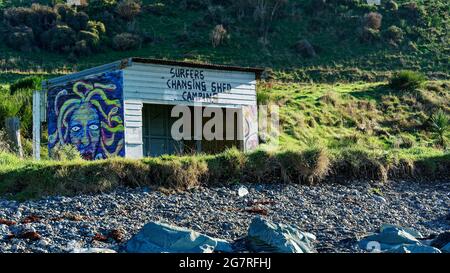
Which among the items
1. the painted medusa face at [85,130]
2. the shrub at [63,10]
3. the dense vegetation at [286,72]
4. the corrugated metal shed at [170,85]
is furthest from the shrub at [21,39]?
the painted medusa face at [85,130]

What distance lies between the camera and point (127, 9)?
53062 millimetres

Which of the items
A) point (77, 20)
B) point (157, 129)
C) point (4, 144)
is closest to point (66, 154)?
point (4, 144)

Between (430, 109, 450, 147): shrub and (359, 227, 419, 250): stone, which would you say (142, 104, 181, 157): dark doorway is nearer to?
(430, 109, 450, 147): shrub

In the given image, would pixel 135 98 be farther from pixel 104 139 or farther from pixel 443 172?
pixel 443 172

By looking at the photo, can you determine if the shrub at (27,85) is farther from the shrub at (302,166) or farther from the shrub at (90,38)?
the shrub at (90,38)

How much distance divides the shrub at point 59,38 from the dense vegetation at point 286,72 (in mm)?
109

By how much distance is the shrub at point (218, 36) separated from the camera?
49.9m

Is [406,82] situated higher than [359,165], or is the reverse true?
[359,165]

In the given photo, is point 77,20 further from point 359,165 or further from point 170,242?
point 170,242

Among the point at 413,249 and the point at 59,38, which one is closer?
the point at 413,249

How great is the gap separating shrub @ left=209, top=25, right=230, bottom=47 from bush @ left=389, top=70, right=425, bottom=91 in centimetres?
1350

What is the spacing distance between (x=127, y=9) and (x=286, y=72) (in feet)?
45.6

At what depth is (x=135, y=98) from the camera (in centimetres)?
2198
